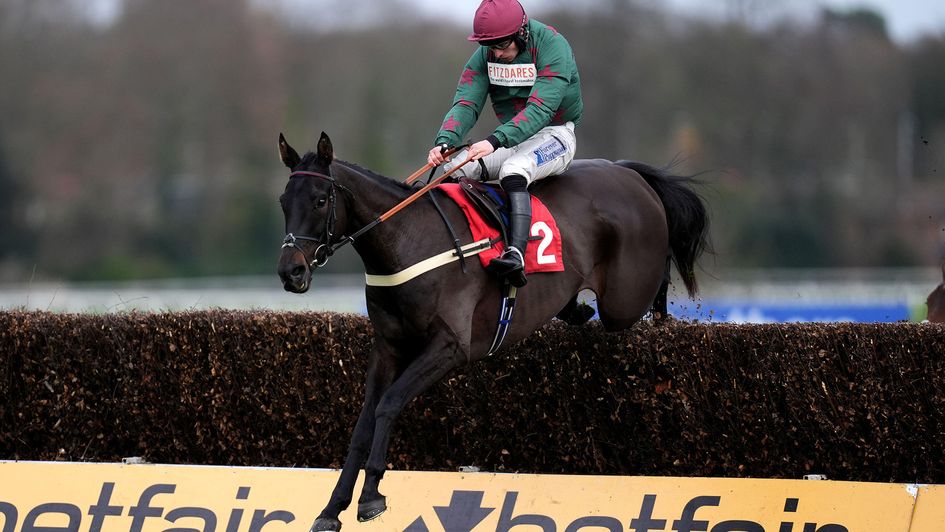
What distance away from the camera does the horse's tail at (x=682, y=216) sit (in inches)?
269

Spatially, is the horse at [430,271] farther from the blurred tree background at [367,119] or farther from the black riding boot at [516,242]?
the blurred tree background at [367,119]

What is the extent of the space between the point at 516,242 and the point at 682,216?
1.47 metres

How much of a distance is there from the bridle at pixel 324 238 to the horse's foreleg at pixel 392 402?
61cm

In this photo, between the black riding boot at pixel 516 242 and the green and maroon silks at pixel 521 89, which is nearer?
the black riding boot at pixel 516 242

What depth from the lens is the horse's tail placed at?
22.4ft

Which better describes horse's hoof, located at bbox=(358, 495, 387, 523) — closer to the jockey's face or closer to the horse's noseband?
the horse's noseband

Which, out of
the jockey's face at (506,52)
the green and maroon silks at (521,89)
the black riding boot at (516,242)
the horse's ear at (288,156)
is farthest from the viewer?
the jockey's face at (506,52)

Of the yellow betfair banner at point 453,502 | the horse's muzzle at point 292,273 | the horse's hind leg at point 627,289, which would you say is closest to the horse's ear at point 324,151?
the horse's muzzle at point 292,273

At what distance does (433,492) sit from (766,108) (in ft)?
122

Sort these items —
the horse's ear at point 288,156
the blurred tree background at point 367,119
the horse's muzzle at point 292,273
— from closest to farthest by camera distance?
the horse's muzzle at point 292,273 < the horse's ear at point 288,156 < the blurred tree background at point 367,119

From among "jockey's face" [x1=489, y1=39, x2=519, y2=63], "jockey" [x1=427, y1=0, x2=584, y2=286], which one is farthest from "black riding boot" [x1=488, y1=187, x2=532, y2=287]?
"jockey's face" [x1=489, y1=39, x2=519, y2=63]

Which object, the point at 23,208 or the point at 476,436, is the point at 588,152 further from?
the point at 476,436

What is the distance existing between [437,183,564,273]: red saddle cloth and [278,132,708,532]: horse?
0.05 metres

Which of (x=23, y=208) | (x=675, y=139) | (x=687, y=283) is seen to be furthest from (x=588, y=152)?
(x=687, y=283)
